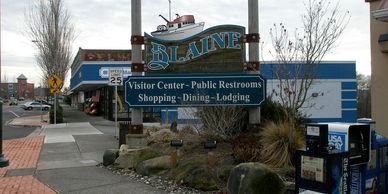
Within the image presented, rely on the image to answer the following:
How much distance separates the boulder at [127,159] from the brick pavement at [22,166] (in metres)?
1.93

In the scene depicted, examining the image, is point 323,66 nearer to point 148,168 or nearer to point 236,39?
point 236,39

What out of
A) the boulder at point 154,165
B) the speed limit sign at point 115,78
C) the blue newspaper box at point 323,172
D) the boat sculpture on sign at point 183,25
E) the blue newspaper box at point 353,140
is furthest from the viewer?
the boat sculpture on sign at point 183,25

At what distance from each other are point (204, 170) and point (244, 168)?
1.53 metres

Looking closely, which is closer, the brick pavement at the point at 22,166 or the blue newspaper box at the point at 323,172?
the blue newspaper box at the point at 323,172

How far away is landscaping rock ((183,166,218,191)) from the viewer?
813cm

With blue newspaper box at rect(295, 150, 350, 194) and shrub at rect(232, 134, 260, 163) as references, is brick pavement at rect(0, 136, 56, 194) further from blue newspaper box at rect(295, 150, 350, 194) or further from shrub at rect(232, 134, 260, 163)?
blue newspaper box at rect(295, 150, 350, 194)

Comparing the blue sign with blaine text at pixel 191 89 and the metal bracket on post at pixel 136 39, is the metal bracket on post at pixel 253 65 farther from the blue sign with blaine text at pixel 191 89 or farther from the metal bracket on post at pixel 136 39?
the metal bracket on post at pixel 136 39

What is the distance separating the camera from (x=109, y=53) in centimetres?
3419

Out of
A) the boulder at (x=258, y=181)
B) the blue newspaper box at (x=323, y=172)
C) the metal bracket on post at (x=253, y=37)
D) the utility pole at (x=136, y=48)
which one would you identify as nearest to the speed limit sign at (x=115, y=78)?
the utility pole at (x=136, y=48)

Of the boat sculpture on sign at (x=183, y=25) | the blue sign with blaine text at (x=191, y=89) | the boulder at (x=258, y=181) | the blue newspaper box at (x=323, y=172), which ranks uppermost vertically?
the boat sculpture on sign at (x=183, y=25)

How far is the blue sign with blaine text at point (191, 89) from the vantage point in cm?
1230

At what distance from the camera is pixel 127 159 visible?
11.0 metres

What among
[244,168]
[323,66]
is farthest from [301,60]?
[323,66]

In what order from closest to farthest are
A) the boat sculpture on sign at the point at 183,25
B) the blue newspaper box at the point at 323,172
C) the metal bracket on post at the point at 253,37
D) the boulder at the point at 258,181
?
the blue newspaper box at the point at 323,172
the boulder at the point at 258,181
the metal bracket on post at the point at 253,37
the boat sculpture on sign at the point at 183,25
